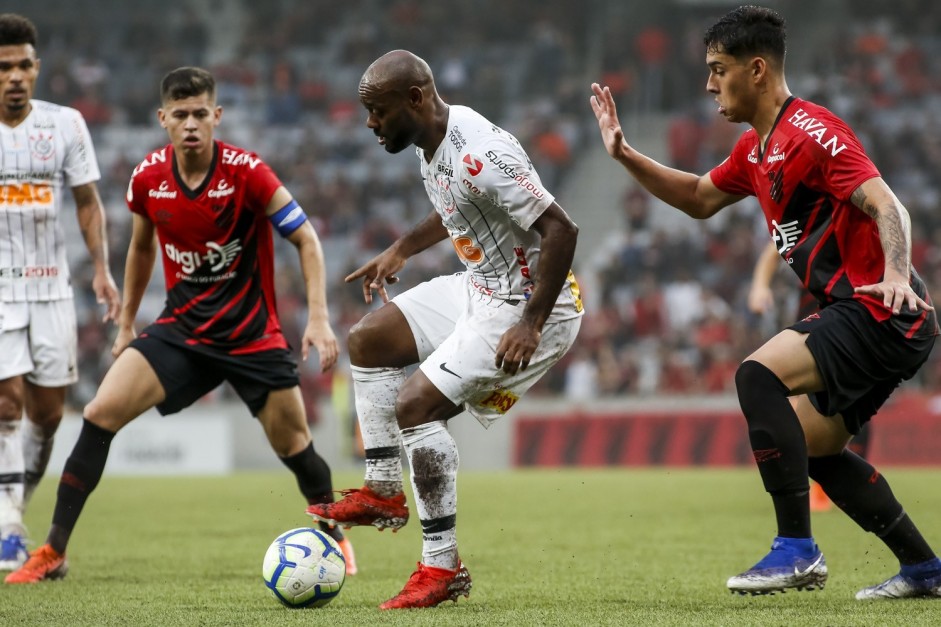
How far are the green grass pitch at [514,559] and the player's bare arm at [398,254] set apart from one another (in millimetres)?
1455

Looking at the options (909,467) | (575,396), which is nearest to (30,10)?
(575,396)

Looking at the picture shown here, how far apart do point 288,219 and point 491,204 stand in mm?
1583

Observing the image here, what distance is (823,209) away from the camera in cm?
537

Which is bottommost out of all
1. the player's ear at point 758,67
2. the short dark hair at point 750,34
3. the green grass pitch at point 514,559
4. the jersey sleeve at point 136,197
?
the green grass pitch at point 514,559

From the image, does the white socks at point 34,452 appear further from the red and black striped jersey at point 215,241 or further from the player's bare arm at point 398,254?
the player's bare arm at point 398,254

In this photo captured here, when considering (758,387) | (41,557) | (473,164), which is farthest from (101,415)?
(758,387)

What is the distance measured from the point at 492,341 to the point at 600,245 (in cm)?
1859

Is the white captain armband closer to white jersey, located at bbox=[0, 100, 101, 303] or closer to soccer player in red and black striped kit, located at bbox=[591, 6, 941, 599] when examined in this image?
white jersey, located at bbox=[0, 100, 101, 303]

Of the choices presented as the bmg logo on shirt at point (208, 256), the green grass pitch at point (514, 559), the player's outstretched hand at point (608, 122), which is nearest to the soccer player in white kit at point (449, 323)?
the green grass pitch at point (514, 559)

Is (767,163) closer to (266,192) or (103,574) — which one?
(266,192)

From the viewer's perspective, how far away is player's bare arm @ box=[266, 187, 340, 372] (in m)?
5.95

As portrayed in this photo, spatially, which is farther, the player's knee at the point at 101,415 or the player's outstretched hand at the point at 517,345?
the player's knee at the point at 101,415

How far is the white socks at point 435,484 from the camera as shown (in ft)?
18.1

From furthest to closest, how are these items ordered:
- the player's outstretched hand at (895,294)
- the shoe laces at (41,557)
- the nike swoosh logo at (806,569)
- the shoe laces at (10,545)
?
the shoe laces at (10,545) < the shoe laces at (41,557) < the nike swoosh logo at (806,569) < the player's outstretched hand at (895,294)
